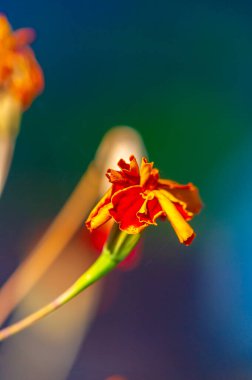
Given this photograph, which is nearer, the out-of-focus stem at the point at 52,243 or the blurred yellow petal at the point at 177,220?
the blurred yellow petal at the point at 177,220

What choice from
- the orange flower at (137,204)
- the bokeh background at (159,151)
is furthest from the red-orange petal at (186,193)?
the bokeh background at (159,151)

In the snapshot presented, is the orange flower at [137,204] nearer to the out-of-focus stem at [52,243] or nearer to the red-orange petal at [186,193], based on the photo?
the red-orange petal at [186,193]

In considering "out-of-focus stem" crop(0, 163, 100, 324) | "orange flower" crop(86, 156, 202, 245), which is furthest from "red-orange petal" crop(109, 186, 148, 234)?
"out-of-focus stem" crop(0, 163, 100, 324)

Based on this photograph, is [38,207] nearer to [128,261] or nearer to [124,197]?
[128,261]

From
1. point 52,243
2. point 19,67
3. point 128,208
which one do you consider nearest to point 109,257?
point 128,208

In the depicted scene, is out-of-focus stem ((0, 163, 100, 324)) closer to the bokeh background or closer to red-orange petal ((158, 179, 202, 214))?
the bokeh background

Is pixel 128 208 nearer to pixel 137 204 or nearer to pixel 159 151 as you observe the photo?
pixel 137 204

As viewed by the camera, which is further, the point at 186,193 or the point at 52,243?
the point at 52,243
